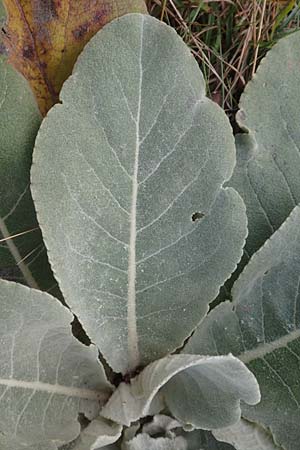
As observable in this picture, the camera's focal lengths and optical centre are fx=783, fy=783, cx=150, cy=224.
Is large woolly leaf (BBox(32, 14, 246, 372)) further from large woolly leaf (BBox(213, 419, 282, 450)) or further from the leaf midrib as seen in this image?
large woolly leaf (BBox(213, 419, 282, 450))

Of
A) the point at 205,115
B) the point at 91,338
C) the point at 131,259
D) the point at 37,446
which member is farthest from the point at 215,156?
the point at 37,446

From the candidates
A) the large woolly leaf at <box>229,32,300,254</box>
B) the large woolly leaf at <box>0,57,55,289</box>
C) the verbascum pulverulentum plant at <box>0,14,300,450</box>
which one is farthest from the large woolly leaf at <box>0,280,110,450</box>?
the large woolly leaf at <box>229,32,300,254</box>

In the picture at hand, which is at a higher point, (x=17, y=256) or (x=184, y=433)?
(x=17, y=256)

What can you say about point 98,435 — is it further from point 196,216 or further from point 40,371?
point 196,216

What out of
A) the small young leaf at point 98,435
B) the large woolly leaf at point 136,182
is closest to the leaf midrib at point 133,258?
the large woolly leaf at point 136,182

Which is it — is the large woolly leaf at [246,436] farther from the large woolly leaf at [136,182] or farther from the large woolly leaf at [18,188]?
the large woolly leaf at [18,188]

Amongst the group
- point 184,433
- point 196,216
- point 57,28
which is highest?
point 57,28

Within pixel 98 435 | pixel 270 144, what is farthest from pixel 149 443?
pixel 270 144
